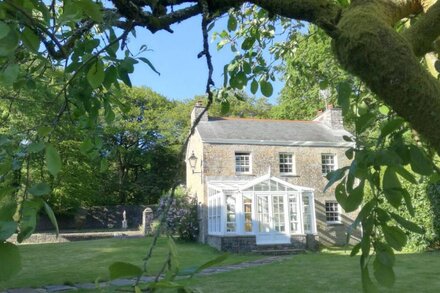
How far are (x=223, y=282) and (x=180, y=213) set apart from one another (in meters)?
13.1

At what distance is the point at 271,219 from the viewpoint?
20688mm

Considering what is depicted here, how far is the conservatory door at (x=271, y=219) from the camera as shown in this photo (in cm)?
2022

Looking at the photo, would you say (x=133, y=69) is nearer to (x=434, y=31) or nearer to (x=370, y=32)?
(x=370, y=32)

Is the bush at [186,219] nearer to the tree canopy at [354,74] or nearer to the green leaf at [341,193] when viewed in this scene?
the tree canopy at [354,74]

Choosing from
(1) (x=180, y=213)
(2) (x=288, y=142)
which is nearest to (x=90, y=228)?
(1) (x=180, y=213)

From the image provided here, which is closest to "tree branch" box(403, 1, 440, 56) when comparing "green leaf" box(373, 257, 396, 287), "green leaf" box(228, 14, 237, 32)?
"green leaf" box(373, 257, 396, 287)

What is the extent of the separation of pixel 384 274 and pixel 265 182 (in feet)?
64.7

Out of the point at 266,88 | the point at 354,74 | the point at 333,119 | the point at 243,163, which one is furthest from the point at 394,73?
the point at 333,119

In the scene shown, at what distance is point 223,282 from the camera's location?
33.3ft

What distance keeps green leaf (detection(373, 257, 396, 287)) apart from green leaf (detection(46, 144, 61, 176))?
46.6 inches

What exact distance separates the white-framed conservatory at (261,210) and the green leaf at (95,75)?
18379mm

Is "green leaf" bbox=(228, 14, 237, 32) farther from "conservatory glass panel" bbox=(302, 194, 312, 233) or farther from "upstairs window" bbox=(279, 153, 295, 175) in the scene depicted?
"upstairs window" bbox=(279, 153, 295, 175)

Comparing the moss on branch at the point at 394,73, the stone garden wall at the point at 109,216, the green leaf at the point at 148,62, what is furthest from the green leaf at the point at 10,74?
the stone garden wall at the point at 109,216

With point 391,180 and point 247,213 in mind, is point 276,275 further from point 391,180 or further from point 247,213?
point 391,180
